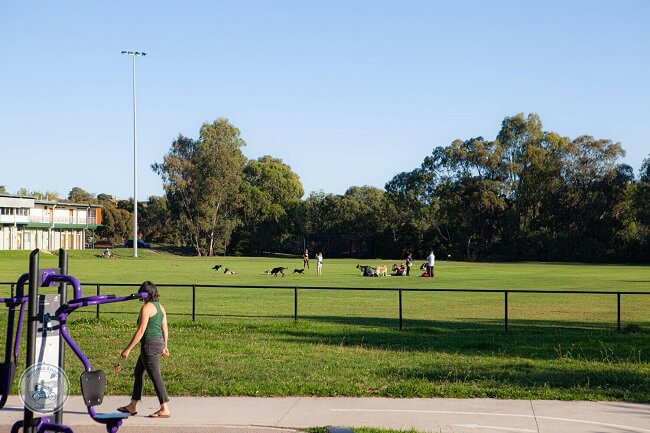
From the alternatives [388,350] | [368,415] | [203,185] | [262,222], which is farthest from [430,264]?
[262,222]

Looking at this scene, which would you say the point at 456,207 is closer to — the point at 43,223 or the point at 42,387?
the point at 43,223

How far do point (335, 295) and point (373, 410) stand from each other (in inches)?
980

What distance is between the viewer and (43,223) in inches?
4513

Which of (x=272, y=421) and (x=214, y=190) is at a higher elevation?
(x=214, y=190)

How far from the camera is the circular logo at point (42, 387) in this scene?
6.72 meters

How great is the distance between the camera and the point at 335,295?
117 feet

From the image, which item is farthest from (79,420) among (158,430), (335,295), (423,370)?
(335,295)

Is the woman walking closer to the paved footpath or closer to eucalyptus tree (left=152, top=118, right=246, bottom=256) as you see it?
the paved footpath

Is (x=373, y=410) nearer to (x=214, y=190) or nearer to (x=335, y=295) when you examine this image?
(x=335, y=295)

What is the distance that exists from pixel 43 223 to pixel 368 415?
111 m

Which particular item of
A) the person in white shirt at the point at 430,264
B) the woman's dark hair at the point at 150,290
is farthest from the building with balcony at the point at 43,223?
the woman's dark hair at the point at 150,290

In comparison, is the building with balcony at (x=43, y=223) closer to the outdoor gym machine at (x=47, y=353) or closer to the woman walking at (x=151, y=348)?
the woman walking at (x=151, y=348)

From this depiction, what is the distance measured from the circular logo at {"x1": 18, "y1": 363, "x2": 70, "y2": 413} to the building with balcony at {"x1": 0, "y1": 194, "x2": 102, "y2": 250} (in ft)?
330

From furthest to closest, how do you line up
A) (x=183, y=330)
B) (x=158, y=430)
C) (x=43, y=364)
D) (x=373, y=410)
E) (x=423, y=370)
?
(x=183, y=330)
(x=423, y=370)
(x=373, y=410)
(x=158, y=430)
(x=43, y=364)
